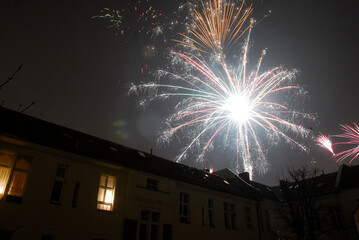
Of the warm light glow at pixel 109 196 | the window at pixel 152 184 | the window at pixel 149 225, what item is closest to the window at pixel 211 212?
the window at pixel 149 225

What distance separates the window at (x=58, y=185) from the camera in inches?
522

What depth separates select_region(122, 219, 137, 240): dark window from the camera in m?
14.9

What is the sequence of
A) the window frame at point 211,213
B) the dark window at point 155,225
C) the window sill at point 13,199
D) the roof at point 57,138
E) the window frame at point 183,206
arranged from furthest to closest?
the window frame at point 211,213 < the window frame at point 183,206 < the dark window at point 155,225 < the roof at point 57,138 < the window sill at point 13,199

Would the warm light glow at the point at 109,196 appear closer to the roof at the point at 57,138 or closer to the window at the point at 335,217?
the roof at the point at 57,138

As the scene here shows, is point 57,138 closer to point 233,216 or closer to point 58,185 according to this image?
point 58,185

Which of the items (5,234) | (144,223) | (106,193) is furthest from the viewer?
(144,223)

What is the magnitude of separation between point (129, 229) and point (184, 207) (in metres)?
5.41

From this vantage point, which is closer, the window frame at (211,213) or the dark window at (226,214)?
the window frame at (211,213)

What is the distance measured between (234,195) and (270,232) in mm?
5862

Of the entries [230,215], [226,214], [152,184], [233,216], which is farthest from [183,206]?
[233,216]

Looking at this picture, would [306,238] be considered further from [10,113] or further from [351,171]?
[10,113]

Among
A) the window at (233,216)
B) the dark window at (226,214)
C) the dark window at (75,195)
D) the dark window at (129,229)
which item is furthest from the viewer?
the window at (233,216)

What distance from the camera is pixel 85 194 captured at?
14211mm

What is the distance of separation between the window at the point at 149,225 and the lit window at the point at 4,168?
779 cm
